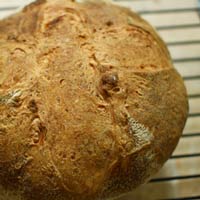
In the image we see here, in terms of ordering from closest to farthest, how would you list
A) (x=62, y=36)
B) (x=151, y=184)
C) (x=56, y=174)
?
(x=56, y=174)
(x=62, y=36)
(x=151, y=184)

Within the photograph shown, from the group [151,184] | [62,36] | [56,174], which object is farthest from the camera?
[151,184]

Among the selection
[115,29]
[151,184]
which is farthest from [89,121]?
[151,184]

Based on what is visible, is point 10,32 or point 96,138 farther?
point 10,32

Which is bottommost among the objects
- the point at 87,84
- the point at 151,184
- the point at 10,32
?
the point at 151,184

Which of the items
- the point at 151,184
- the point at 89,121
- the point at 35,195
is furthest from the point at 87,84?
the point at 151,184

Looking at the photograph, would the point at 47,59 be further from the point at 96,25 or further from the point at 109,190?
the point at 109,190

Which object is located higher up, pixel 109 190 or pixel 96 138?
pixel 96 138
